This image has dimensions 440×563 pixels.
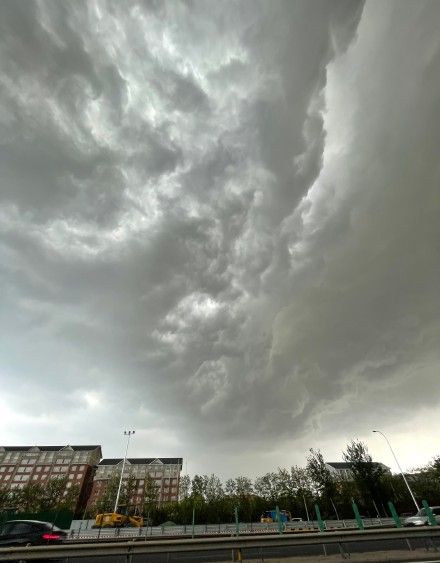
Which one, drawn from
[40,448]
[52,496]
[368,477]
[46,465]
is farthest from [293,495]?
[40,448]

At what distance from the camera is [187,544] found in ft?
20.4

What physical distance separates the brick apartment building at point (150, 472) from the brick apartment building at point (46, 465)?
14.6 ft

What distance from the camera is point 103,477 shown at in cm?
12588

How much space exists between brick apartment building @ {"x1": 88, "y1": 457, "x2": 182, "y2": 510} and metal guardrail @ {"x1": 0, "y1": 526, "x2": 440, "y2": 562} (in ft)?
449

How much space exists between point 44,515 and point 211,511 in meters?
30.5

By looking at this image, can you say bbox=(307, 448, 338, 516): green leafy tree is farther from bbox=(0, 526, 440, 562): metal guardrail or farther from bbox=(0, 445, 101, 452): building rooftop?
bbox=(0, 445, 101, 452): building rooftop

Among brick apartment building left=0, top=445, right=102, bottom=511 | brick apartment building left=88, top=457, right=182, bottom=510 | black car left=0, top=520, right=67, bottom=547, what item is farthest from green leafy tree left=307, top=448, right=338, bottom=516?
brick apartment building left=0, top=445, right=102, bottom=511

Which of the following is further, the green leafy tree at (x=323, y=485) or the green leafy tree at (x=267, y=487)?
the green leafy tree at (x=267, y=487)

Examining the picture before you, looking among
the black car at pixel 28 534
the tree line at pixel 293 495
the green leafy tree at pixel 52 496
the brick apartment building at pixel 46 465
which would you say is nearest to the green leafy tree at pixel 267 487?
the tree line at pixel 293 495

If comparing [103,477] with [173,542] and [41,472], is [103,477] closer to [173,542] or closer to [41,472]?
[41,472]

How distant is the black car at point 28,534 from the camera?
437 inches

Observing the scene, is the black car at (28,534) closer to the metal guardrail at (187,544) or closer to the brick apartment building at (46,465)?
the metal guardrail at (187,544)

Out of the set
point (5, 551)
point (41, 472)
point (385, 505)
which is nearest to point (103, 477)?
point (41, 472)

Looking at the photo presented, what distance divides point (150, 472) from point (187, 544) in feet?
488
